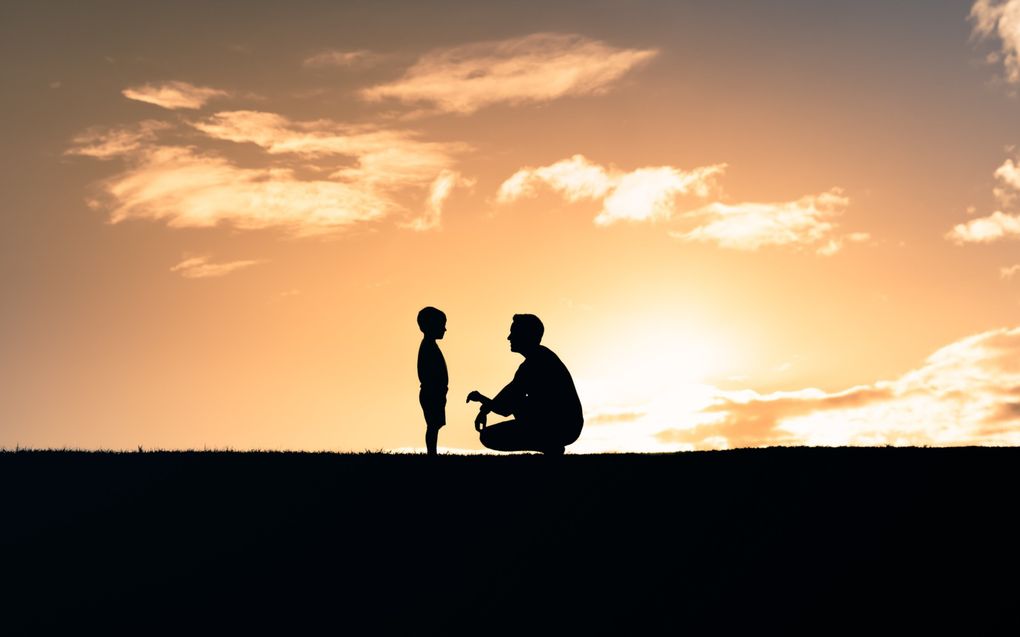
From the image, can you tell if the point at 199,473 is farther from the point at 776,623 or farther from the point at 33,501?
the point at 776,623

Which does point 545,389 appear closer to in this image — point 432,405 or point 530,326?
point 530,326

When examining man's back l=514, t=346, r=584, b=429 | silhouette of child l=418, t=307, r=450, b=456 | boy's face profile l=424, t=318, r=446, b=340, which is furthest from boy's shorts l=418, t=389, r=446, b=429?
man's back l=514, t=346, r=584, b=429

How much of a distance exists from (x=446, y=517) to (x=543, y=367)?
11.2ft

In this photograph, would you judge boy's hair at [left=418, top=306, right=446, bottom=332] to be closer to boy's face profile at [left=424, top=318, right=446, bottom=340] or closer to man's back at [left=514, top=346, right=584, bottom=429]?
boy's face profile at [left=424, top=318, right=446, bottom=340]

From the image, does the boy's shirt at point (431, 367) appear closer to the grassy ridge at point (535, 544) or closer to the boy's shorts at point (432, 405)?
the boy's shorts at point (432, 405)

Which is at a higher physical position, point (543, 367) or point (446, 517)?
point (543, 367)

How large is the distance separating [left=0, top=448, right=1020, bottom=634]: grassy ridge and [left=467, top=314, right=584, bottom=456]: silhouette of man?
0.63m

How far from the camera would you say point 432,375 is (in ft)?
63.5

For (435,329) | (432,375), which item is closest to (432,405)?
(432,375)

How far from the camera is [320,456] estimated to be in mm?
20297

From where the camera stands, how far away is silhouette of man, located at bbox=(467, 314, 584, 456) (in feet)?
62.2

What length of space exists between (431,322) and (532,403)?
219 cm

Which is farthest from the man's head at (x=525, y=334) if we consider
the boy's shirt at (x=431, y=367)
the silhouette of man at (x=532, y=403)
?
the boy's shirt at (x=431, y=367)

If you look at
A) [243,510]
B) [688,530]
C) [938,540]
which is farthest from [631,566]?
[243,510]
